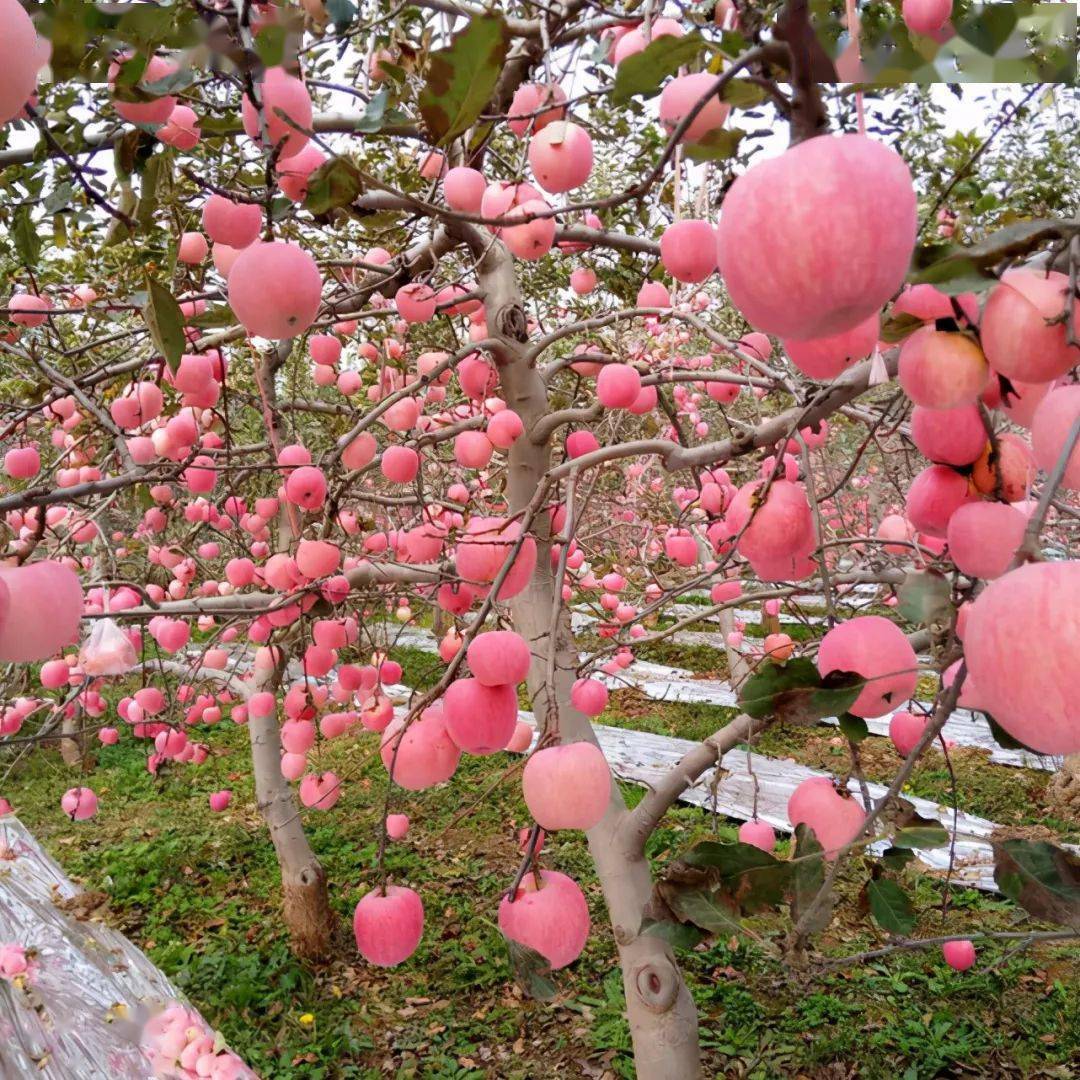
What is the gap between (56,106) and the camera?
1.18 metres

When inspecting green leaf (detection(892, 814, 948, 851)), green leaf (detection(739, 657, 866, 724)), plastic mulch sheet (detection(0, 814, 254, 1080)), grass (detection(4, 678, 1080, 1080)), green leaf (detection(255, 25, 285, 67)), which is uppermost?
green leaf (detection(255, 25, 285, 67))

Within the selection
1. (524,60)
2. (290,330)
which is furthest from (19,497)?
(524,60)

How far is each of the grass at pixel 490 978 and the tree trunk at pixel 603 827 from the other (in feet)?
0.92

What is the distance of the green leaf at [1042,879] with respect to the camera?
75 centimetres

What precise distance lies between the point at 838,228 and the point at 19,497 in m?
1.01

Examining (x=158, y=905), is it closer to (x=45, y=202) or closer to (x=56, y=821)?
(x=56, y=821)

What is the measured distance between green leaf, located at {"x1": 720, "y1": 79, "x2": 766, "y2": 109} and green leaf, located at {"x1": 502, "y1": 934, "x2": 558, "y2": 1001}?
107 cm

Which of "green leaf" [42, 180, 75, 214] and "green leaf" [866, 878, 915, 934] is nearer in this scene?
"green leaf" [866, 878, 915, 934]

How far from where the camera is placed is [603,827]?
2.07 metres

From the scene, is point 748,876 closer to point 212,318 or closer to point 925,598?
point 925,598

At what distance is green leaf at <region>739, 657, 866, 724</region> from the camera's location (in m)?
0.76

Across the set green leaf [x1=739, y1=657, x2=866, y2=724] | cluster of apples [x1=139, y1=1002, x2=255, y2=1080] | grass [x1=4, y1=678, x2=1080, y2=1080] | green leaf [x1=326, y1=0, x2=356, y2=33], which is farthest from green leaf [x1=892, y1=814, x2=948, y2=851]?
cluster of apples [x1=139, y1=1002, x2=255, y2=1080]

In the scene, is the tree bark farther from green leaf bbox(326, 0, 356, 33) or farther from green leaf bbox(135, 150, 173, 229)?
green leaf bbox(326, 0, 356, 33)

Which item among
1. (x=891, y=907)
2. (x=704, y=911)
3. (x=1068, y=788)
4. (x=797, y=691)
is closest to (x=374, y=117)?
(x=797, y=691)
